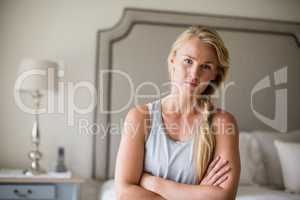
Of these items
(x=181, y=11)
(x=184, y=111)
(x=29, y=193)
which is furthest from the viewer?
(x=181, y=11)

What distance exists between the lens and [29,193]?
7.66ft

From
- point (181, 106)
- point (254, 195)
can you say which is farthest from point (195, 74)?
point (254, 195)

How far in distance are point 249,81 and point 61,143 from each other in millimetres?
1694

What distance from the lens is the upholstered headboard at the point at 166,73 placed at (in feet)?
9.11

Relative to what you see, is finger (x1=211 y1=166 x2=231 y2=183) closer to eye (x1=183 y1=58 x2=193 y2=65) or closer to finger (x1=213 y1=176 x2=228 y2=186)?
finger (x1=213 y1=176 x2=228 y2=186)

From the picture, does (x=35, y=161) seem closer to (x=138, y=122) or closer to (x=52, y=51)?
(x=52, y=51)

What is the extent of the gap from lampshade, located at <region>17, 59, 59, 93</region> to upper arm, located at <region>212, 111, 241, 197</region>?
1.59m

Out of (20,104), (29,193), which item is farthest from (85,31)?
(29,193)

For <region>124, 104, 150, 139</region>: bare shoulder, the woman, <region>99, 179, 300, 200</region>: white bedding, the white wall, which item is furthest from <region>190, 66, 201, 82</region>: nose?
the white wall

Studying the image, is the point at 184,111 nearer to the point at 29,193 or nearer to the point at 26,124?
the point at 29,193

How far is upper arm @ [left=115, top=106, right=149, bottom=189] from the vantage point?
117 cm

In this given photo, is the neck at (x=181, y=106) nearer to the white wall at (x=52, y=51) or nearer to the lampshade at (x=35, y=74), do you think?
the lampshade at (x=35, y=74)

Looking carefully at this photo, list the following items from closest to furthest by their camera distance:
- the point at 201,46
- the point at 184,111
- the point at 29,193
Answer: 1. the point at 201,46
2. the point at 184,111
3. the point at 29,193

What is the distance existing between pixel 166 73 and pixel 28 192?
1381 millimetres
